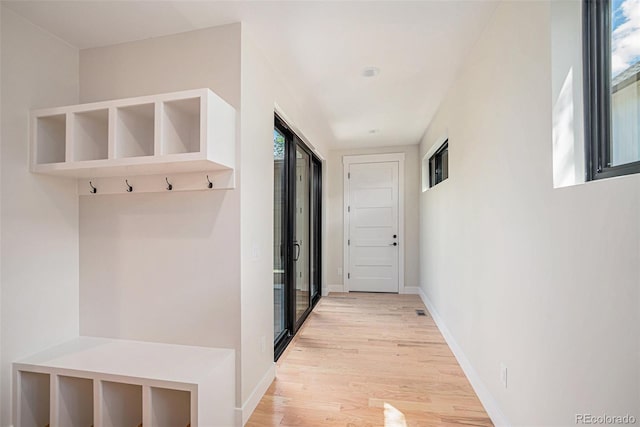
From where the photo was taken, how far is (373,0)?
5.61 ft

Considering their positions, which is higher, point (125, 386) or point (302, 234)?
point (302, 234)

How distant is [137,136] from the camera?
1905 millimetres

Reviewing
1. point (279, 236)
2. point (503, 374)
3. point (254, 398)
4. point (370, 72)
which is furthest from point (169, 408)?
point (370, 72)

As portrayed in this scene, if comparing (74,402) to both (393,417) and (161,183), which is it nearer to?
(161,183)

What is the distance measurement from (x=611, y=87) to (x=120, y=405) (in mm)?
2782

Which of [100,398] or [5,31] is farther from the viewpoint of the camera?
[5,31]

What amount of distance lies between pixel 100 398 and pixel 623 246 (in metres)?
2.39

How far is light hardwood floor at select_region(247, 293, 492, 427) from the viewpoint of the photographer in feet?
6.35

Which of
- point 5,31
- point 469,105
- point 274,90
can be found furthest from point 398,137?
point 5,31

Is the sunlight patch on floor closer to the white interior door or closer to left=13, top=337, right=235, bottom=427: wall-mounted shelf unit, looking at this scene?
left=13, top=337, right=235, bottom=427: wall-mounted shelf unit

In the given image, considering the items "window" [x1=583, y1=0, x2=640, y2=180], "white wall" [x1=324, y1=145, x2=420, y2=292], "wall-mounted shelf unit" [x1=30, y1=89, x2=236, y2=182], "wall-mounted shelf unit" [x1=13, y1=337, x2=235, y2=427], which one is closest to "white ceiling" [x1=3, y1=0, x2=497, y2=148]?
"wall-mounted shelf unit" [x1=30, y1=89, x2=236, y2=182]

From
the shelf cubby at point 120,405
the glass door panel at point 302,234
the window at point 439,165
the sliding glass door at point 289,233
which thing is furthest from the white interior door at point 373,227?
the shelf cubby at point 120,405

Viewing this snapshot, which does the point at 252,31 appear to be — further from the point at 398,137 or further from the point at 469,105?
the point at 398,137

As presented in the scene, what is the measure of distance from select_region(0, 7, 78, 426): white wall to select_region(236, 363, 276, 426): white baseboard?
1.29 m
